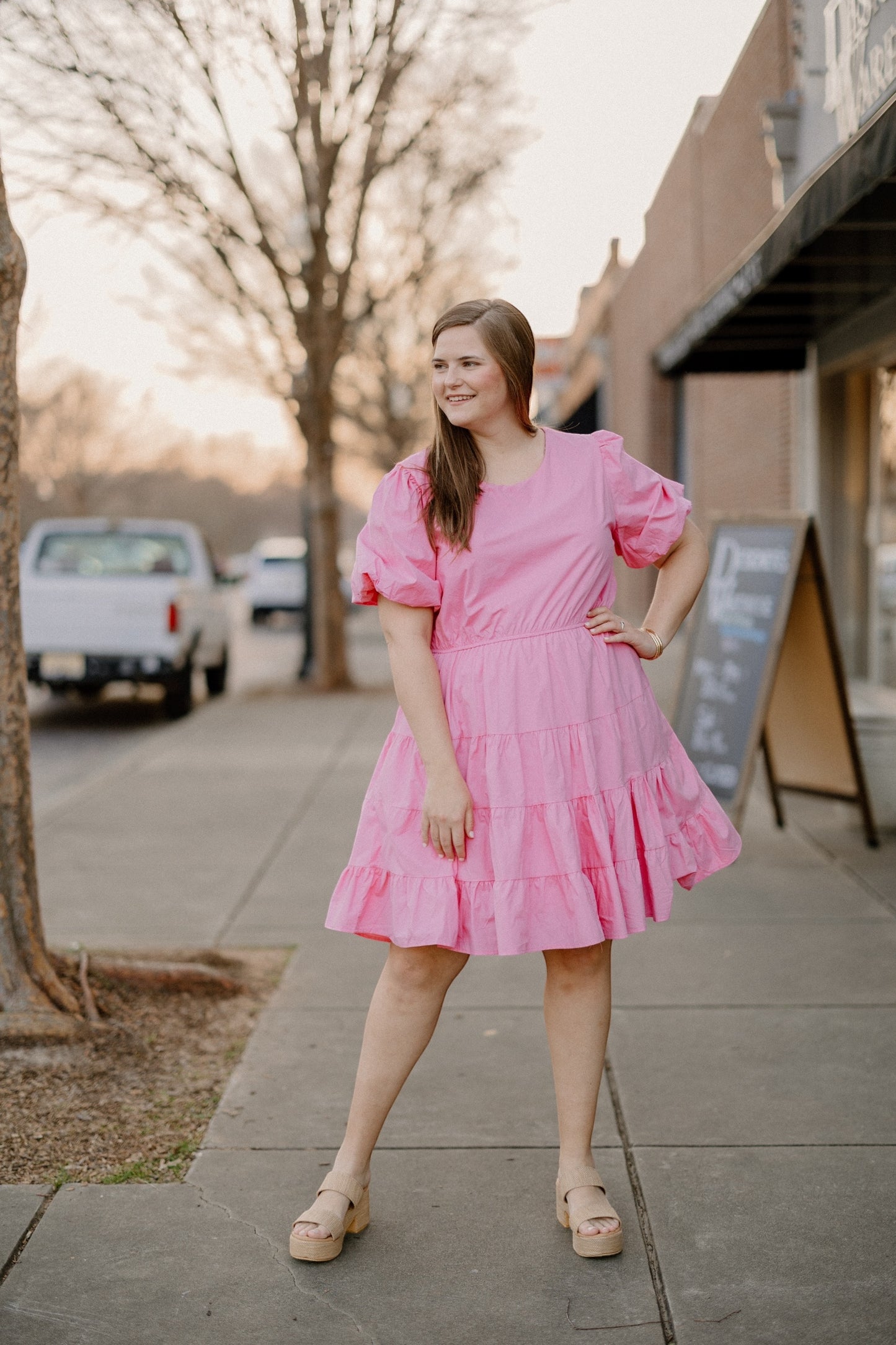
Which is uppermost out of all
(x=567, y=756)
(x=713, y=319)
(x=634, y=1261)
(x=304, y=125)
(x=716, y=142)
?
(x=304, y=125)

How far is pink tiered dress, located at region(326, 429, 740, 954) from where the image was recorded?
2604 mm

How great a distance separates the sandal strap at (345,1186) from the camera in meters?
2.74

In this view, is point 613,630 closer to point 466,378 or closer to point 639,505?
point 639,505

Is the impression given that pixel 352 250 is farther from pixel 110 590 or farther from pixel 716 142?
pixel 716 142

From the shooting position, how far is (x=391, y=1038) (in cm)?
276

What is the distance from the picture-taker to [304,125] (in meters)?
12.0

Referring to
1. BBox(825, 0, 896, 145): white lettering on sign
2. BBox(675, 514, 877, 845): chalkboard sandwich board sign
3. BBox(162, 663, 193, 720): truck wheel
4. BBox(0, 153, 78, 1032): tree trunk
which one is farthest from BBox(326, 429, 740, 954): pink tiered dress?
BBox(162, 663, 193, 720): truck wheel

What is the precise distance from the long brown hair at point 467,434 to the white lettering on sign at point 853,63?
2839mm

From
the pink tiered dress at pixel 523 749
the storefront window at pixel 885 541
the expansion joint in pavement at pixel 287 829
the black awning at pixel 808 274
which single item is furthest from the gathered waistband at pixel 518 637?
the storefront window at pixel 885 541

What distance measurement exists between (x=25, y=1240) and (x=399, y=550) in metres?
1.60

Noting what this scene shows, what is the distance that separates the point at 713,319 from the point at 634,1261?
4.96 metres

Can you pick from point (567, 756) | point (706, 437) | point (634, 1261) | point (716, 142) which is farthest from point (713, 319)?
point (706, 437)

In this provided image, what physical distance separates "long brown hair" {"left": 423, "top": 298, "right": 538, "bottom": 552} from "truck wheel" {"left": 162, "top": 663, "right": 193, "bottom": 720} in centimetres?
967

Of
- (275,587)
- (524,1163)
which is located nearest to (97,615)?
(524,1163)
